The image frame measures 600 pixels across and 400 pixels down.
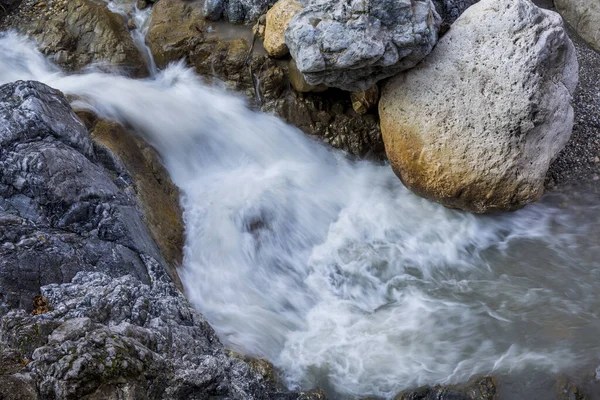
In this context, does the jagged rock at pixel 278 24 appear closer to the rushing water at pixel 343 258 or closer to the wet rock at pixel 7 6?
the rushing water at pixel 343 258

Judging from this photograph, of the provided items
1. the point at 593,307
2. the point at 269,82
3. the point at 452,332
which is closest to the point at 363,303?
the point at 452,332

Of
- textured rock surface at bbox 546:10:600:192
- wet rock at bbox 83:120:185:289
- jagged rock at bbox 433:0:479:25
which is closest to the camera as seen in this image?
wet rock at bbox 83:120:185:289

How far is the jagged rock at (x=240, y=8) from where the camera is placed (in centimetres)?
901

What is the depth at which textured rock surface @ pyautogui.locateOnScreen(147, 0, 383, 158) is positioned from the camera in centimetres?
846

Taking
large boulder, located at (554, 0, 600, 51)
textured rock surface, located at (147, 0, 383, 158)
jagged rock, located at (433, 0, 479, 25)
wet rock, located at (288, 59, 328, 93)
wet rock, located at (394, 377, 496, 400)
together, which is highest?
large boulder, located at (554, 0, 600, 51)

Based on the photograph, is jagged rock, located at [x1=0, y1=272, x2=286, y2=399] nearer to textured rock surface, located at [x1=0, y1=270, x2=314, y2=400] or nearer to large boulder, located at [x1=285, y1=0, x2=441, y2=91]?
textured rock surface, located at [x1=0, y1=270, x2=314, y2=400]

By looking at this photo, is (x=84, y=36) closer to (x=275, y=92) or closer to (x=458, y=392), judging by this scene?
(x=275, y=92)

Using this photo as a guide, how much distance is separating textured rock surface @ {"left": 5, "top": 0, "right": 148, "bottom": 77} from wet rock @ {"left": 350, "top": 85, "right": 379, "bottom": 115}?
3614 millimetres

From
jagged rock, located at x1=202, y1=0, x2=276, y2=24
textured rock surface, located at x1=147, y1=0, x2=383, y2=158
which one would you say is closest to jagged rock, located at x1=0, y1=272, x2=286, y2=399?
textured rock surface, located at x1=147, y1=0, x2=383, y2=158

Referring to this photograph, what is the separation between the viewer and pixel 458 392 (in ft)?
17.7

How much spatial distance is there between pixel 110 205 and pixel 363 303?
325cm

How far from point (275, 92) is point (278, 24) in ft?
3.42

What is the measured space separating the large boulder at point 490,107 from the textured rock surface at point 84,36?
465cm

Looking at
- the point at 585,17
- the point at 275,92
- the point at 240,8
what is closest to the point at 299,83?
the point at 275,92
